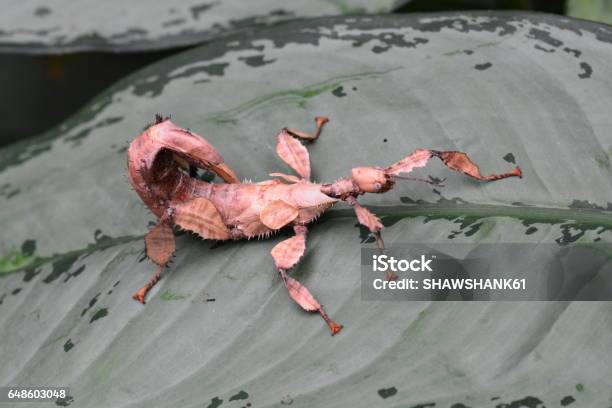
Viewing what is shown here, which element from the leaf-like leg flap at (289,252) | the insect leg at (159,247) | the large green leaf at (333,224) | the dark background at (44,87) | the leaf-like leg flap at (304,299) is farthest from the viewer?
the dark background at (44,87)

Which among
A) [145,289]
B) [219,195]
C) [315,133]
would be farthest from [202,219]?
[315,133]

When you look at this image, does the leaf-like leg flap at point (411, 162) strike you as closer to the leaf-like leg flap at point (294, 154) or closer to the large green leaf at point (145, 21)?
the leaf-like leg flap at point (294, 154)

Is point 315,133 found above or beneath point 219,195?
above

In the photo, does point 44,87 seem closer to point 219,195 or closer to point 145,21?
point 145,21

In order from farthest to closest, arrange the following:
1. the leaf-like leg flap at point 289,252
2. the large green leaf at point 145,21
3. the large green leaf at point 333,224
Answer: the large green leaf at point 145,21, the leaf-like leg flap at point 289,252, the large green leaf at point 333,224

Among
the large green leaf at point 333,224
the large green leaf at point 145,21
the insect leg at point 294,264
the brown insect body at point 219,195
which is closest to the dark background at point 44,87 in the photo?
the large green leaf at point 145,21

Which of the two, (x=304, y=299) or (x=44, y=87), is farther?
(x=44, y=87)

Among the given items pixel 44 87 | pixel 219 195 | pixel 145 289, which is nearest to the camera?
pixel 145 289
